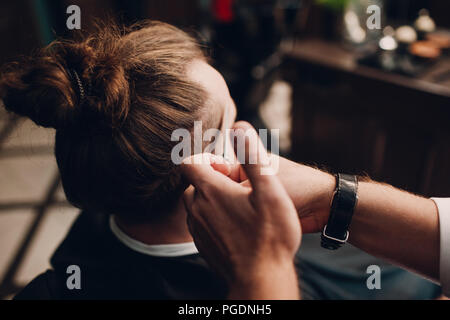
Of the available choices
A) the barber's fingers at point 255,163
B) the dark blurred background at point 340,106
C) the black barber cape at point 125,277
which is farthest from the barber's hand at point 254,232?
the dark blurred background at point 340,106

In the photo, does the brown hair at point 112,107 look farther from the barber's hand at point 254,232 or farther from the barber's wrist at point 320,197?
the barber's wrist at point 320,197

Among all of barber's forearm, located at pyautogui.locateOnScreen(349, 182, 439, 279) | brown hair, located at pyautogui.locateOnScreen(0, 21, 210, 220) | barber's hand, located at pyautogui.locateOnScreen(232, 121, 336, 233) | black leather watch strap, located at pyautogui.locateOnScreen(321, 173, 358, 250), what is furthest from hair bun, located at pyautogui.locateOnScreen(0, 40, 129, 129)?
barber's forearm, located at pyautogui.locateOnScreen(349, 182, 439, 279)

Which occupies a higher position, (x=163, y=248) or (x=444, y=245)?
(x=444, y=245)

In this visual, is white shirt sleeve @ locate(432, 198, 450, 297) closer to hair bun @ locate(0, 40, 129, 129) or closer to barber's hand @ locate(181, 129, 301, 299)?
barber's hand @ locate(181, 129, 301, 299)

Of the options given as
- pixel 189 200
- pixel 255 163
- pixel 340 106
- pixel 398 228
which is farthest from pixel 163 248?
pixel 340 106

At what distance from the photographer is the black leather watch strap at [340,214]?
0.94 metres

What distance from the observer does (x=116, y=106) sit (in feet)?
2.77

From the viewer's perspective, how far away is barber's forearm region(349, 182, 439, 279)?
97cm

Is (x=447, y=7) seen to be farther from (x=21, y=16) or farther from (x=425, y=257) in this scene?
(x=21, y=16)

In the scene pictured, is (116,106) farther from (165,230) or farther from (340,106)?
→ (340,106)

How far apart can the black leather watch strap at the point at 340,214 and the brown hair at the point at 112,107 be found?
1.44ft

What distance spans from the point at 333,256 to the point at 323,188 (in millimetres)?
644

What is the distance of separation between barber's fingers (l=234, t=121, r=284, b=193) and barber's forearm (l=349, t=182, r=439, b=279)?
444mm

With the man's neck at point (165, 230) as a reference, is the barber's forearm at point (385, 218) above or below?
above
